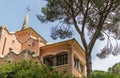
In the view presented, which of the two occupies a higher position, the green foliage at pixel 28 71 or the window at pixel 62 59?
the window at pixel 62 59

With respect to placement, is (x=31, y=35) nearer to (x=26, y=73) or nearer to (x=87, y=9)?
(x=87, y=9)

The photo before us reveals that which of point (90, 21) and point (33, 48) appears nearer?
point (90, 21)

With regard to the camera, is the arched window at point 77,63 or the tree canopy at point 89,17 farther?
the arched window at point 77,63

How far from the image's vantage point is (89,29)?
67.0 ft

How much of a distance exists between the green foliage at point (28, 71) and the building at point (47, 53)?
26.0ft

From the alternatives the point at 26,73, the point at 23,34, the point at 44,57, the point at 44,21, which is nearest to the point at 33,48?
the point at 44,57

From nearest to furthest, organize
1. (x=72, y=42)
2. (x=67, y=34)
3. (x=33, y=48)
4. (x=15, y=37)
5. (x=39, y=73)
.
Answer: (x=39, y=73) → (x=67, y=34) → (x=72, y=42) → (x=33, y=48) → (x=15, y=37)

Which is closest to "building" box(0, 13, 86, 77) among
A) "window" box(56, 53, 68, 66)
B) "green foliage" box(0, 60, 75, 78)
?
"window" box(56, 53, 68, 66)

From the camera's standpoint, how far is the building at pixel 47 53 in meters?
25.2

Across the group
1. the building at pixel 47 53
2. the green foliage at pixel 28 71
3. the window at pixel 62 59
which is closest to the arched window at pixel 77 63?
the building at pixel 47 53

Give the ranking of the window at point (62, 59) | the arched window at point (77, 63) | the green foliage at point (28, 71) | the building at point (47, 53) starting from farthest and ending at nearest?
the arched window at point (77, 63)
the window at point (62, 59)
the building at point (47, 53)
the green foliage at point (28, 71)

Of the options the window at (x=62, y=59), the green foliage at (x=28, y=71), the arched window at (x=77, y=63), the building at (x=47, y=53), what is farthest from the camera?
the arched window at (x=77, y=63)

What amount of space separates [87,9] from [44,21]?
350cm

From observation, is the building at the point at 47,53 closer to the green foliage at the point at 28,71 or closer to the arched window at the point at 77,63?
the arched window at the point at 77,63
